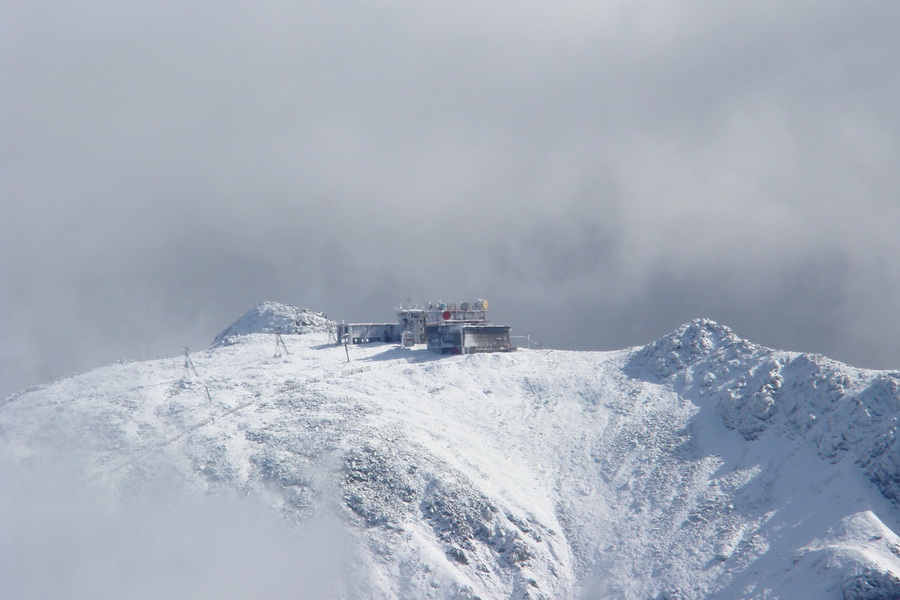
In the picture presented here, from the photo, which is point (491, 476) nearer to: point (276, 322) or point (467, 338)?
point (467, 338)

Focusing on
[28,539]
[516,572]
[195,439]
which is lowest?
[516,572]

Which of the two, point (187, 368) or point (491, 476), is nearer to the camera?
point (491, 476)

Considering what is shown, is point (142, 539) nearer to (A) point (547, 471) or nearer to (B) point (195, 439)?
(B) point (195, 439)

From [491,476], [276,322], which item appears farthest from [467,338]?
[276,322]

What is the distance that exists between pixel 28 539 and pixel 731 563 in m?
52.8

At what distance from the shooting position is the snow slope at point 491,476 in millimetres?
60844

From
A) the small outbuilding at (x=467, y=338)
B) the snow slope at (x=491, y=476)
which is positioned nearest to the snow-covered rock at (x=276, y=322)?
the small outbuilding at (x=467, y=338)

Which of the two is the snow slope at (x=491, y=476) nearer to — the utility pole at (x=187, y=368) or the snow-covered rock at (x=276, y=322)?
the utility pole at (x=187, y=368)

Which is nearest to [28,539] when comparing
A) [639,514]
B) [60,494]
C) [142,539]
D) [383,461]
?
[60,494]

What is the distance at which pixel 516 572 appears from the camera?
63.9 m

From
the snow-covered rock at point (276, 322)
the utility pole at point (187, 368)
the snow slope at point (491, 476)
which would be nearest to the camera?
the snow slope at point (491, 476)

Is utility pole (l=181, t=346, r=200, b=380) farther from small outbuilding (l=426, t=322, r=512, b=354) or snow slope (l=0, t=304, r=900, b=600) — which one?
small outbuilding (l=426, t=322, r=512, b=354)

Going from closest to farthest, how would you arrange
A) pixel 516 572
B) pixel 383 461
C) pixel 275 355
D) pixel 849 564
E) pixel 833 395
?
pixel 849 564 → pixel 516 572 → pixel 383 461 → pixel 833 395 → pixel 275 355

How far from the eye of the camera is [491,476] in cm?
7231
